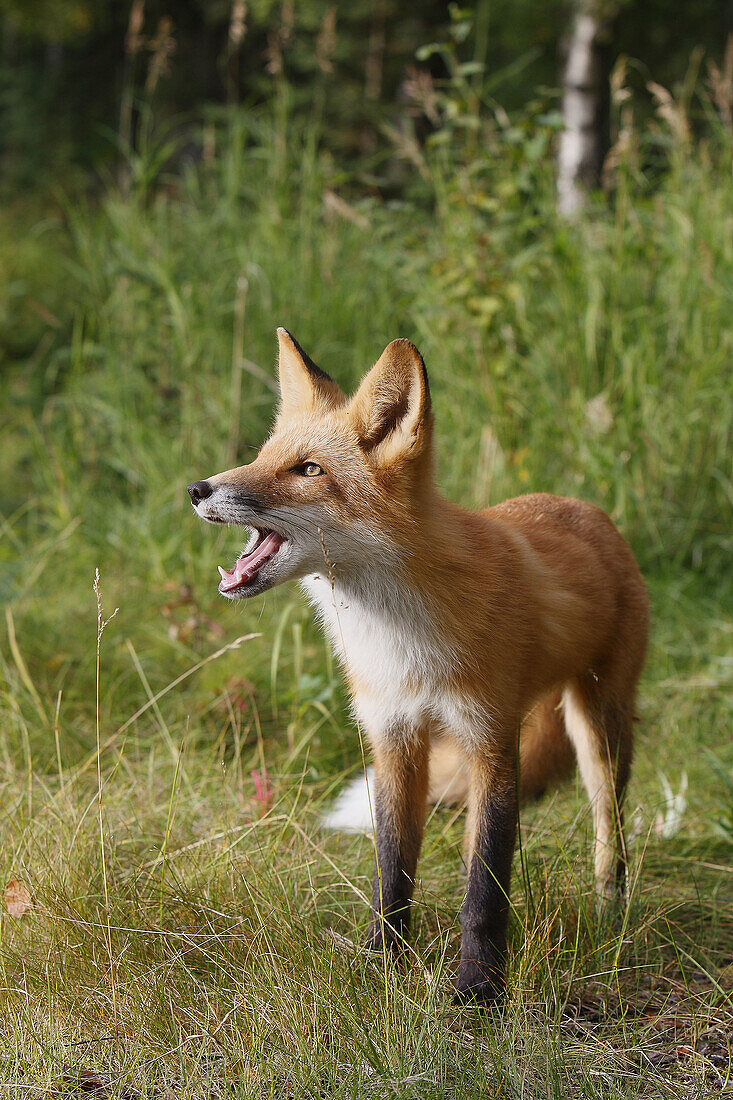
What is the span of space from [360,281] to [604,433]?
6.90 ft

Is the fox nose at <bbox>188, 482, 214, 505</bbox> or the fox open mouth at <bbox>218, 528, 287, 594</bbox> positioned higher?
the fox nose at <bbox>188, 482, 214, 505</bbox>

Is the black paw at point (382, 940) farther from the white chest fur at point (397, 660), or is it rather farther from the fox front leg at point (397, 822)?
the white chest fur at point (397, 660)

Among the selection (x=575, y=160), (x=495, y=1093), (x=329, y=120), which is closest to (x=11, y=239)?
(x=329, y=120)

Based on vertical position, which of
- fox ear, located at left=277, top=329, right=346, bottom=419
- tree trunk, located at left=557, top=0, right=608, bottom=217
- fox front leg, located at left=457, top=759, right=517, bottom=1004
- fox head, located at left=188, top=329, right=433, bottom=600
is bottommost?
fox front leg, located at left=457, top=759, right=517, bottom=1004

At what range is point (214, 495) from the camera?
2.30m

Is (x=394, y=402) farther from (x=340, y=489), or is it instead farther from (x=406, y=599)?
(x=406, y=599)

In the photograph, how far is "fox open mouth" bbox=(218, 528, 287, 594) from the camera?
238cm

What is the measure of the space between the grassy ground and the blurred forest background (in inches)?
0.7

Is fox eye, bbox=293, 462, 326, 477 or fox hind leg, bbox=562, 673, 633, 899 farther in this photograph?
fox hind leg, bbox=562, 673, 633, 899

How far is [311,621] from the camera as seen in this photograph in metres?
4.50

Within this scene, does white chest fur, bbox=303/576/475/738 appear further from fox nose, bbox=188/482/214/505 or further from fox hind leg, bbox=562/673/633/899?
fox hind leg, bbox=562/673/633/899

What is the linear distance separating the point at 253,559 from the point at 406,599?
0.40 m

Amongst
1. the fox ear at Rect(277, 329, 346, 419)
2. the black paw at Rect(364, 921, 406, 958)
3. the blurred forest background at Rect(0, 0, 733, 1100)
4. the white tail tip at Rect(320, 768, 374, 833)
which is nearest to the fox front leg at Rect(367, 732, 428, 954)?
the black paw at Rect(364, 921, 406, 958)

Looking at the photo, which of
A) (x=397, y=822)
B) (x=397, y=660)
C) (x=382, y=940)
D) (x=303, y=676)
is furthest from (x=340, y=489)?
(x=303, y=676)
